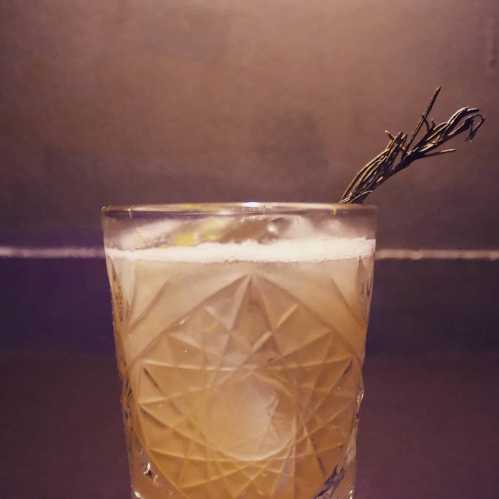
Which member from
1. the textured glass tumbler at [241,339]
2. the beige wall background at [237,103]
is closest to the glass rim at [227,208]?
the textured glass tumbler at [241,339]

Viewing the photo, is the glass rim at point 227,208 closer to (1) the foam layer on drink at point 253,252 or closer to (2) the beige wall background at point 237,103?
(1) the foam layer on drink at point 253,252

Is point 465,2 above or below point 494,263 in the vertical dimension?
above

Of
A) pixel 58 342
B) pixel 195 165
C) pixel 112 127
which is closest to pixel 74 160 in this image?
pixel 112 127

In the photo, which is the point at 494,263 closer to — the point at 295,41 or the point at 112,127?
the point at 295,41

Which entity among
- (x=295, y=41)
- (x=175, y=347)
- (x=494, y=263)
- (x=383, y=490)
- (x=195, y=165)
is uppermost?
(x=295, y=41)

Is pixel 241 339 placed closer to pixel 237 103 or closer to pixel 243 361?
pixel 243 361

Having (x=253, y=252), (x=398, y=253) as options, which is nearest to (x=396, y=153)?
(x=253, y=252)
